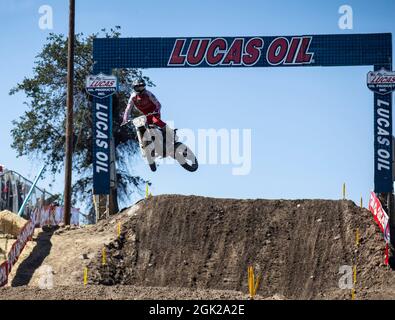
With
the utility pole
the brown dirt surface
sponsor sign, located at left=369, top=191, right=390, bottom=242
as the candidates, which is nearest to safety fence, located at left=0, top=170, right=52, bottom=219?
the utility pole

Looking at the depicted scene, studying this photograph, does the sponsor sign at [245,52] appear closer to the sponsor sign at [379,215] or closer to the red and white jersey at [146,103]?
the red and white jersey at [146,103]

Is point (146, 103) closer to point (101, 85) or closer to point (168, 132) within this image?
point (168, 132)

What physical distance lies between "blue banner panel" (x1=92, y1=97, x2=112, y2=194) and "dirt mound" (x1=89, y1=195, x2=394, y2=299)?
1.80 meters

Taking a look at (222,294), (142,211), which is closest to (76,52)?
(142,211)

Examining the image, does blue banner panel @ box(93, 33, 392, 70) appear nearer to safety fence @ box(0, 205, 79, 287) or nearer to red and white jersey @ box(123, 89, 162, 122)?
red and white jersey @ box(123, 89, 162, 122)

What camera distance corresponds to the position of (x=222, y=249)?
26.5 metres

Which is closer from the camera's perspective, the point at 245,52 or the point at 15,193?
the point at 245,52

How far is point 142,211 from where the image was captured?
93.9 ft

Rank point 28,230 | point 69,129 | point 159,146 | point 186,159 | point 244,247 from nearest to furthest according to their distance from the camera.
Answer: point 244,247
point 28,230
point 159,146
point 186,159
point 69,129

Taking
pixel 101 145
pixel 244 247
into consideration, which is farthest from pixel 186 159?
pixel 244 247

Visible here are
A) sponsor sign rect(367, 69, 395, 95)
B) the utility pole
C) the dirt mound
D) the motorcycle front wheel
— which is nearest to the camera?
the dirt mound

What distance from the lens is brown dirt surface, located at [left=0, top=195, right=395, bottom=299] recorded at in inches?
977

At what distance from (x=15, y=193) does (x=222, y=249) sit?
10552mm
